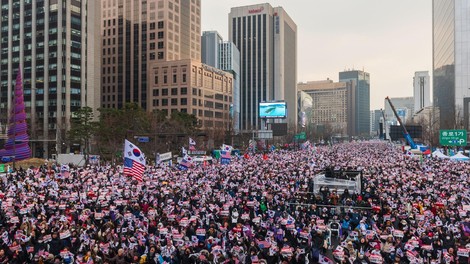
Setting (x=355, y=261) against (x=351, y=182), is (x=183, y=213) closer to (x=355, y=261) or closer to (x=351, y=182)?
(x=355, y=261)

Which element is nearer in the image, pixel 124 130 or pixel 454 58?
pixel 124 130

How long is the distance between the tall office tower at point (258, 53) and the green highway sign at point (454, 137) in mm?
146878

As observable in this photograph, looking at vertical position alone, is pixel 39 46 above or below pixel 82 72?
above

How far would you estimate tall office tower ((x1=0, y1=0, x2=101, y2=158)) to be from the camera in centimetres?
8394

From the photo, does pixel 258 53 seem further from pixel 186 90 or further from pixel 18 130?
pixel 18 130

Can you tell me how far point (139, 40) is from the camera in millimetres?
117562

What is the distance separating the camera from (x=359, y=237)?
47.6ft

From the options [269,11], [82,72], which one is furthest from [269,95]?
[82,72]

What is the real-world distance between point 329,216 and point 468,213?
18.8ft

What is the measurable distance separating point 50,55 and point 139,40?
35.7 m

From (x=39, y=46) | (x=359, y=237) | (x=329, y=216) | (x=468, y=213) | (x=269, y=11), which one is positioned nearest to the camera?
(x=359, y=237)

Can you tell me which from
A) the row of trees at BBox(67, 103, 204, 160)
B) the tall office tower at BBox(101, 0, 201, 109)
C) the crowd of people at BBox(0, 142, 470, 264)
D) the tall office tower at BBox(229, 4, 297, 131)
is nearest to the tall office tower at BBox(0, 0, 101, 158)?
the row of trees at BBox(67, 103, 204, 160)

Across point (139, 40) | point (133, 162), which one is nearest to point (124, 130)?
point (133, 162)

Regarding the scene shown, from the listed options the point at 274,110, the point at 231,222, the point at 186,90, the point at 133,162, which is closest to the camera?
the point at 231,222
